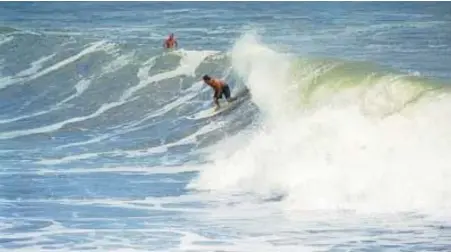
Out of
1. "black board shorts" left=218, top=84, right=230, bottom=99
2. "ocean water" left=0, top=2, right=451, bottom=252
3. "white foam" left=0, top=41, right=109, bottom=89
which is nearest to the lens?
"ocean water" left=0, top=2, right=451, bottom=252

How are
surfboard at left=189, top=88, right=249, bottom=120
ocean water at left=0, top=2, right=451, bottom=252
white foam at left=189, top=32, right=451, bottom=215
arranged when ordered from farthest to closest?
surfboard at left=189, top=88, right=249, bottom=120, white foam at left=189, top=32, right=451, bottom=215, ocean water at left=0, top=2, right=451, bottom=252

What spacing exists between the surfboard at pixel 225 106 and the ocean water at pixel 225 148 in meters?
0.22

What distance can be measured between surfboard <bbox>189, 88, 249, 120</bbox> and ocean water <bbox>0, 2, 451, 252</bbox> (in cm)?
22

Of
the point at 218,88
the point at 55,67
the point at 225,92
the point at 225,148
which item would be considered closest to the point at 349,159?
the point at 225,148

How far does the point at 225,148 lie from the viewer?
66.2 ft

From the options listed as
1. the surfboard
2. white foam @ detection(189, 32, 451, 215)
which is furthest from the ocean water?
the surfboard

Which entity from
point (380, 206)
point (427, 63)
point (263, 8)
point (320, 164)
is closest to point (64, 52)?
point (427, 63)

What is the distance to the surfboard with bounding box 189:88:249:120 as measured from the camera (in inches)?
901

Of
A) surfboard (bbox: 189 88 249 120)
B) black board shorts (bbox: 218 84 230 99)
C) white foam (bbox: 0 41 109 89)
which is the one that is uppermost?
white foam (bbox: 0 41 109 89)

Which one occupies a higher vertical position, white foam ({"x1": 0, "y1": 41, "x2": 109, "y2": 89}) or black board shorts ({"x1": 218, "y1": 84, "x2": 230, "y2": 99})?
white foam ({"x1": 0, "y1": 41, "x2": 109, "y2": 89})

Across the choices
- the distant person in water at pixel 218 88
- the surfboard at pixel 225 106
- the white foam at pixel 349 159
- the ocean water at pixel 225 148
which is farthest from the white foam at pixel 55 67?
the white foam at pixel 349 159

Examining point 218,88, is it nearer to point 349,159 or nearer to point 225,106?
point 225,106

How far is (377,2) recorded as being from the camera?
56500 mm

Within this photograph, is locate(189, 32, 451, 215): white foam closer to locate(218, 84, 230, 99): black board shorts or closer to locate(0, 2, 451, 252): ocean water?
locate(0, 2, 451, 252): ocean water
